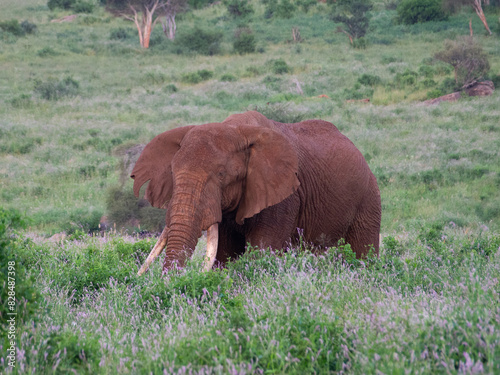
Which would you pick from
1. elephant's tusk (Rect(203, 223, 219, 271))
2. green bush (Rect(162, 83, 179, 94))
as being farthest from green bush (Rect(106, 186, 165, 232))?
green bush (Rect(162, 83, 179, 94))

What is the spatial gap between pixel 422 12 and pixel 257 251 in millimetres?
46424

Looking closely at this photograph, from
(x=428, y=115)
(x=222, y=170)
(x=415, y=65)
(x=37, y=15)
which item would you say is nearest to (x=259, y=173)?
(x=222, y=170)

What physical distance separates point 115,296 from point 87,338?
1.20 meters

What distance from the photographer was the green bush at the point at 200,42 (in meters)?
43.5

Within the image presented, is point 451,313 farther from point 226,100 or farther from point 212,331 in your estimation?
point 226,100

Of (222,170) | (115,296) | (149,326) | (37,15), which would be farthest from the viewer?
(37,15)

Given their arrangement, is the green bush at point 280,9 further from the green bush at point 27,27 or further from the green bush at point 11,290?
the green bush at point 11,290

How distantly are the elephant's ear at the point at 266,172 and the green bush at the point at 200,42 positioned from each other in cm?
3845

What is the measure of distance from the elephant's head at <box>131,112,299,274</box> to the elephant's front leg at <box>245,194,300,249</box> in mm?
229

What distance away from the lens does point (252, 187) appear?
575 cm

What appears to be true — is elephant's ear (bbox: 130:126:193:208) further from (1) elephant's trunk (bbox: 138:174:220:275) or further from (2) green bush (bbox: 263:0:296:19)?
(2) green bush (bbox: 263:0:296:19)

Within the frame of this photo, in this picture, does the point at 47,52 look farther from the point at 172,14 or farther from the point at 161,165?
the point at 161,165

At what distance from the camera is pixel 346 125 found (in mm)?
22906

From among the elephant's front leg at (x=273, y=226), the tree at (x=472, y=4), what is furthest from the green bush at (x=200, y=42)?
the elephant's front leg at (x=273, y=226)
